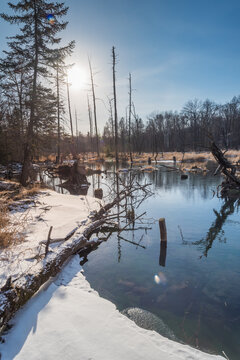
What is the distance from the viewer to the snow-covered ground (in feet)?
7.66

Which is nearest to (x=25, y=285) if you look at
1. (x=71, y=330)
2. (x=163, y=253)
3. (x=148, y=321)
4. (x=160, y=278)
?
(x=71, y=330)

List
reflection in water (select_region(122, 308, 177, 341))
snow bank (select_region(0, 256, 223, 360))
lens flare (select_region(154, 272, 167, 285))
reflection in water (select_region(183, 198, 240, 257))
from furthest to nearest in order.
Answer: reflection in water (select_region(183, 198, 240, 257)), lens flare (select_region(154, 272, 167, 285)), reflection in water (select_region(122, 308, 177, 341)), snow bank (select_region(0, 256, 223, 360))

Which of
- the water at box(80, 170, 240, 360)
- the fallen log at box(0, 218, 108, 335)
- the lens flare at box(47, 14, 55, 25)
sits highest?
the lens flare at box(47, 14, 55, 25)

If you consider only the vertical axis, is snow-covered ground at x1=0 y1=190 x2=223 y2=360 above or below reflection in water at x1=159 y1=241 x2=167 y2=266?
above

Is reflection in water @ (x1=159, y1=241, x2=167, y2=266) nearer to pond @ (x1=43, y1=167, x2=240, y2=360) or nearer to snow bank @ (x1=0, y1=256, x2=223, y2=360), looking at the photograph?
pond @ (x1=43, y1=167, x2=240, y2=360)

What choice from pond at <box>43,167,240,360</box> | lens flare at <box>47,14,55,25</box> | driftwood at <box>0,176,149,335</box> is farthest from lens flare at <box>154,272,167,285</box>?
lens flare at <box>47,14,55,25</box>

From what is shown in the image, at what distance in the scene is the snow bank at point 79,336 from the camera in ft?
7.61

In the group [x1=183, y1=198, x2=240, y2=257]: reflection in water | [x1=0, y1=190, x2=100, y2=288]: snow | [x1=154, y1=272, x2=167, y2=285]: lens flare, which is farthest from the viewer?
[x1=183, y1=198, x2=240, y2=257]: reflection in water

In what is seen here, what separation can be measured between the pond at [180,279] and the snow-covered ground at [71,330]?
0.50m

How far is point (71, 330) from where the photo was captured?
8.71 feet

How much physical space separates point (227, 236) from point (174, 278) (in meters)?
3.57

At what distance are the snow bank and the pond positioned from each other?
0.55m

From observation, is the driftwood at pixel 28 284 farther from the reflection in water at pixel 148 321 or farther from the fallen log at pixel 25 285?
the reflection in water at pixel 148 321

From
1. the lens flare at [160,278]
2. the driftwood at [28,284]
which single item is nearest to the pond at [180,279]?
the lens flare at [160,278]
